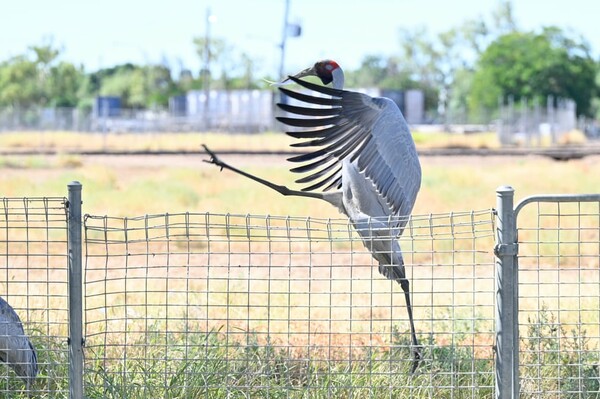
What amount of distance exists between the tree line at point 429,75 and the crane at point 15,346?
4994 centimetres

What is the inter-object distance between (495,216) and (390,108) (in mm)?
1414

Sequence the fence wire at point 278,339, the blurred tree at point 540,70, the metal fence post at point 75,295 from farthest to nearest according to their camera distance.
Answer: the blurred tree at point 540,70 < the fence wire at point 278,339 < the metal fence post at point 75,295

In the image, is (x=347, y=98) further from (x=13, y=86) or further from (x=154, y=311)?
(x=13, y=86)

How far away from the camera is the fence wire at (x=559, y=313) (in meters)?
5.59

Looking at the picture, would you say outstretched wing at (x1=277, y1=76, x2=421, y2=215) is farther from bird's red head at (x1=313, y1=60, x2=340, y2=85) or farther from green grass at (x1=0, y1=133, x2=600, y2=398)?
green grass at (x1=0, y1=133, x2=600, y2=398)

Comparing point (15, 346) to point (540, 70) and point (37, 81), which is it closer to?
point (540, 70)

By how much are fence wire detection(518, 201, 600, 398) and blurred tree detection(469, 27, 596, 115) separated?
5097 centimetres

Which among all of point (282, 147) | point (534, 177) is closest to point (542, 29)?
point (282, 147)

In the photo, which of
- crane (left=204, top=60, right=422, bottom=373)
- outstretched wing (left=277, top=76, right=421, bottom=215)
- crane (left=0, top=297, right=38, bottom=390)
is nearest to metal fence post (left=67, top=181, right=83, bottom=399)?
crane (left=0, top=297, right=38, bottom=390)

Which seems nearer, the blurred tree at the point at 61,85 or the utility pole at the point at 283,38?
the utility pole at the point at 283,38

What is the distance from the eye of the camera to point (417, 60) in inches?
4400

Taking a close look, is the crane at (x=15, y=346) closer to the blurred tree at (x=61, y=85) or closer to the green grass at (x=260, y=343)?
the green grass at (x=260, y=343)

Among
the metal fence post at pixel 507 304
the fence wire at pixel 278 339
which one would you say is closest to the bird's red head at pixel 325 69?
the fence wire at pixel 278 339

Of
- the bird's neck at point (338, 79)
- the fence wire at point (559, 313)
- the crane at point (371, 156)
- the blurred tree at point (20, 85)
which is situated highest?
the blurred tree at point (20, 85)
